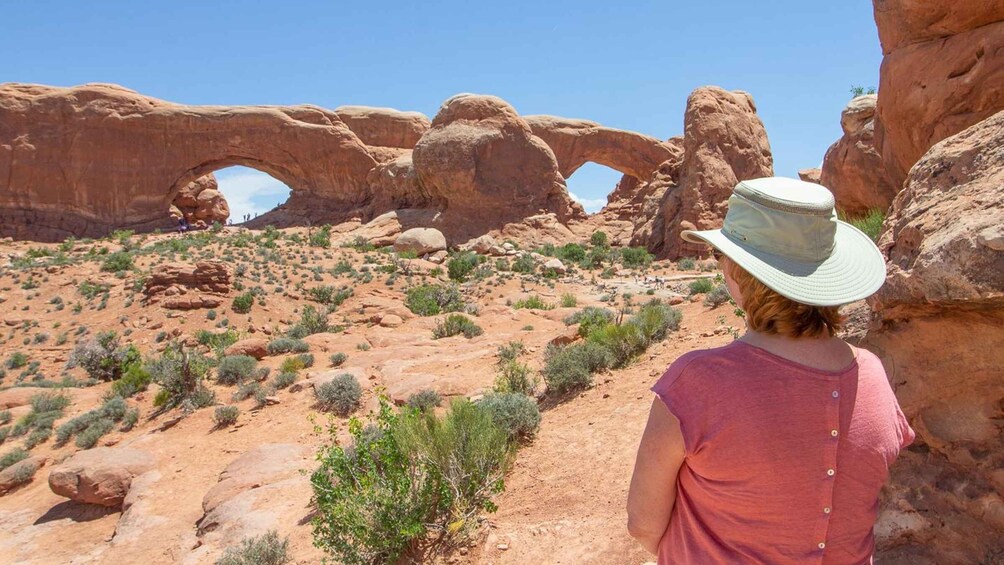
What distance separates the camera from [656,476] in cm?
132

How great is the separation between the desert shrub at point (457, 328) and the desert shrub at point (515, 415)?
19.2 ft

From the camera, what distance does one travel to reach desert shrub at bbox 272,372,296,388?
369 inches

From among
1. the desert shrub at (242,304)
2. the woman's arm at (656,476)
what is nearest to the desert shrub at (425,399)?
the woman's arm at (656,476)

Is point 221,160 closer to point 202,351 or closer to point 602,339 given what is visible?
point 202,351

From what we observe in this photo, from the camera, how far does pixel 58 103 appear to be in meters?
30.0

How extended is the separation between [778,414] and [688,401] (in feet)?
0.56

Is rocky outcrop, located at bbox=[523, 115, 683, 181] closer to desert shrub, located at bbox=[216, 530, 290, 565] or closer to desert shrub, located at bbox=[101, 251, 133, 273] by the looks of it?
desert shrub, located at bbox=[101, 251, 133, 273]

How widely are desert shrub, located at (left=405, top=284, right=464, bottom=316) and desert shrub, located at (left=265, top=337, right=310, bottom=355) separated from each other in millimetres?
3700

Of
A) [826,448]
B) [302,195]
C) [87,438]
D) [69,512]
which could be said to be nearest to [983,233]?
[826,448]

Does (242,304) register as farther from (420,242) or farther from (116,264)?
(420,242)

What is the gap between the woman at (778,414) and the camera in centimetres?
122

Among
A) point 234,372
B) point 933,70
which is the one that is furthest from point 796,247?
point 234,372

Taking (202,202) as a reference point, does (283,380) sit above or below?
below

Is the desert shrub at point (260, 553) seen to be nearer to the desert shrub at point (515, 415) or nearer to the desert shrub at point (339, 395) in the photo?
the desert shrub at point (515, 415)
